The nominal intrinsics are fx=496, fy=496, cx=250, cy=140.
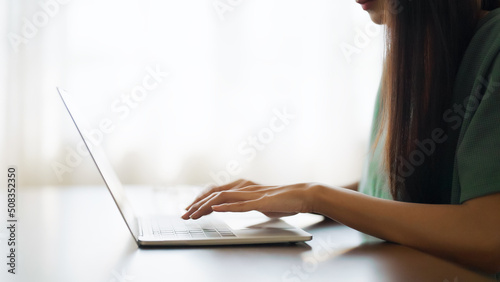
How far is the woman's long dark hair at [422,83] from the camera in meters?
0.86

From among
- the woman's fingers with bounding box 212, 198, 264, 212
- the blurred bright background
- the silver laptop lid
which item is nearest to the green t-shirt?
the woman's fingers with bounding box 212, 198, 264, 212

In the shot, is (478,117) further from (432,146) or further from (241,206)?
(241,206)

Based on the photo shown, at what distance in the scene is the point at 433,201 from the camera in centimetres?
90

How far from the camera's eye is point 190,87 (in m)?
2.62

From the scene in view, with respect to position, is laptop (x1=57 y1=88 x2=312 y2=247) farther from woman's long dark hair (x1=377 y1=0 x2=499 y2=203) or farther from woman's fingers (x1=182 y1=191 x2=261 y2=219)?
woman's long dark hair (x1=377 y1=0 x2=499 y2=203)

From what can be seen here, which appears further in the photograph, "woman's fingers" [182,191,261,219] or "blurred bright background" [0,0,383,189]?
"blurred bright background" [0,0,383,189]

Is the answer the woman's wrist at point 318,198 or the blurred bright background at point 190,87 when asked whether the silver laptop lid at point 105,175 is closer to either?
the woman's wrist at point 318,198

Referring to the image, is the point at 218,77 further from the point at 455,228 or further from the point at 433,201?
the point at 455,228

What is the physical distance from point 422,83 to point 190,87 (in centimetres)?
186

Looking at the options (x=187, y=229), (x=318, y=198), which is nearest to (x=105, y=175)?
(x=187, y=229)

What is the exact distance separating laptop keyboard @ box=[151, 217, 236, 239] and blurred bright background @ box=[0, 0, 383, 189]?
1.71 metres

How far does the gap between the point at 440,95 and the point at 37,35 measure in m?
2.24

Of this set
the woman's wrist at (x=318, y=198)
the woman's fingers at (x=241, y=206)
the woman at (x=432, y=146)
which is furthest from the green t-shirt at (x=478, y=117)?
the woman's fingers at (x=241, y=206)

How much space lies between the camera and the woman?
0.71 m
